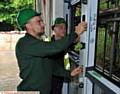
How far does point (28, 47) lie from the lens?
322 centimetres

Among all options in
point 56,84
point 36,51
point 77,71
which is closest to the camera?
point 36,51

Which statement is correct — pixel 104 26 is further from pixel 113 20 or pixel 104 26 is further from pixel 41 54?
pixel 41 54

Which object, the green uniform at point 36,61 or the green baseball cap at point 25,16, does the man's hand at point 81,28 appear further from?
the green baseball cap at point 25,16

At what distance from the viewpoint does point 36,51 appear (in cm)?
319

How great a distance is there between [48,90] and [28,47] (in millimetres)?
434

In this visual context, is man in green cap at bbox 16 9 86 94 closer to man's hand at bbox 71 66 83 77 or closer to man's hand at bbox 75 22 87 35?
man's hand at bbox 75 22 87 35

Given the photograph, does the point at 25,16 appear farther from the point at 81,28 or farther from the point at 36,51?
the point at 81,28

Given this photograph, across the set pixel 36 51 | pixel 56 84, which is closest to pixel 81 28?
pixel 36 51

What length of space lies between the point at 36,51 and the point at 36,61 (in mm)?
115

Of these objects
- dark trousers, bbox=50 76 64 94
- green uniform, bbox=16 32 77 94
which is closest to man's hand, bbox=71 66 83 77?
green uniform, bbox=16 32 77 94

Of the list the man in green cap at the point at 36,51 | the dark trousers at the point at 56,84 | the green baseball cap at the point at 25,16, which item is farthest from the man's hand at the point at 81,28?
the dark trousers at the point at 56,84

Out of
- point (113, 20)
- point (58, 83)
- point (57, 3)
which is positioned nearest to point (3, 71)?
point (57, 3)

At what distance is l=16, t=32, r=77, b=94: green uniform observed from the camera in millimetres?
3157

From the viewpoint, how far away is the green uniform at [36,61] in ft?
10.4
